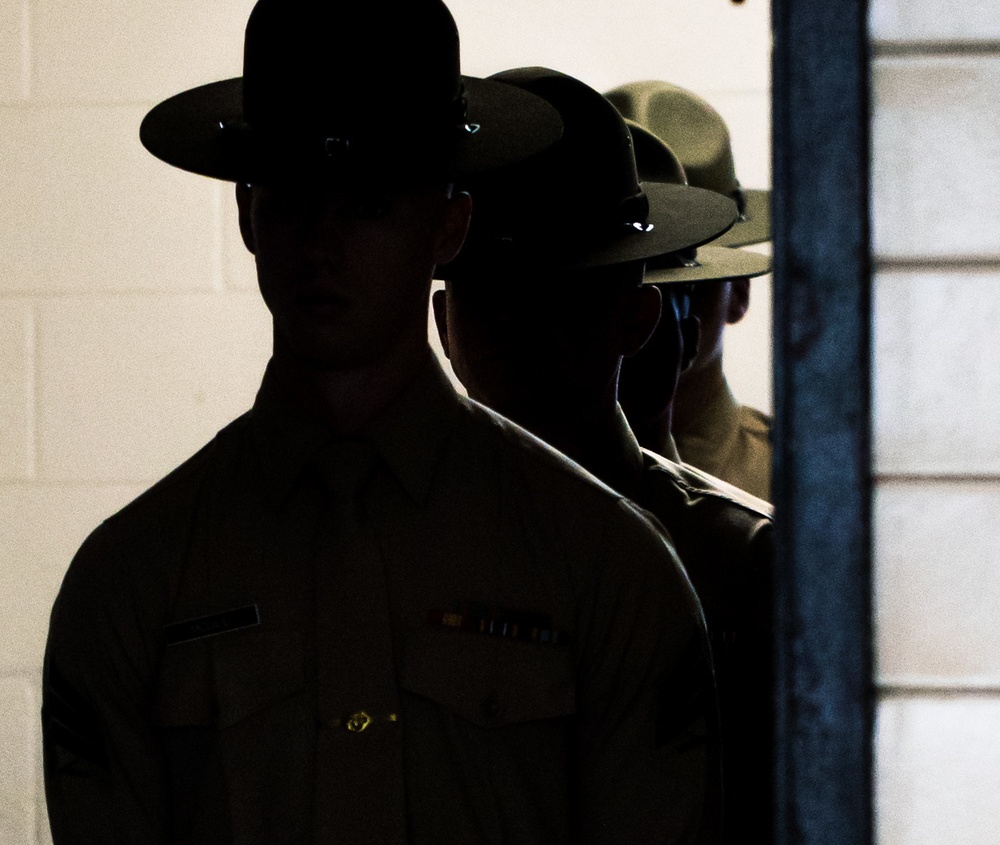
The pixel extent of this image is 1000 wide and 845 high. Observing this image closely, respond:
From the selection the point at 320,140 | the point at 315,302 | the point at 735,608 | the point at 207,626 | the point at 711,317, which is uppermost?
the point at 320,140

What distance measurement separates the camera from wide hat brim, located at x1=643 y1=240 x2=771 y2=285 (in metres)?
1.89

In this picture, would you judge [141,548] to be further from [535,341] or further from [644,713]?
[535,341]

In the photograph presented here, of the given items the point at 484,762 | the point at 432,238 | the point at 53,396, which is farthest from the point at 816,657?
the point at 53,396

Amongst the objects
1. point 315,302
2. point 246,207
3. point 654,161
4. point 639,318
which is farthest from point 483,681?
point 654,161

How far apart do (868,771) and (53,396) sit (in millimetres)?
2033

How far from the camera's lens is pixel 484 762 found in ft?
3.44

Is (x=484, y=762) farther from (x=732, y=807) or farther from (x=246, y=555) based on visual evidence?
(x=732, y=807)

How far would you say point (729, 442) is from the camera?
2.40 metres

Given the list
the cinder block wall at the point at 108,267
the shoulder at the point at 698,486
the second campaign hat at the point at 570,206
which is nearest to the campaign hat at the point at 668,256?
the second campaign hat at the point at 570,206

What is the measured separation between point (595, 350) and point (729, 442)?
0.98 meters

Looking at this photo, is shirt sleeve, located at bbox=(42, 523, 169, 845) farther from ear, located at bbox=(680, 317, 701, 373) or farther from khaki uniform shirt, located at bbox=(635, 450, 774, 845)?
ear, located at bbox=(680, 317, 701, 373)

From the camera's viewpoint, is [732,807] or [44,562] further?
[44,562]

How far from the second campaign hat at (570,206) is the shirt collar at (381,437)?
0.35 meters

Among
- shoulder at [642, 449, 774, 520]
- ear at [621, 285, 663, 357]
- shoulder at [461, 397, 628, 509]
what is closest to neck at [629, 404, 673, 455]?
shoulder at [642, 449, 774, 520]
